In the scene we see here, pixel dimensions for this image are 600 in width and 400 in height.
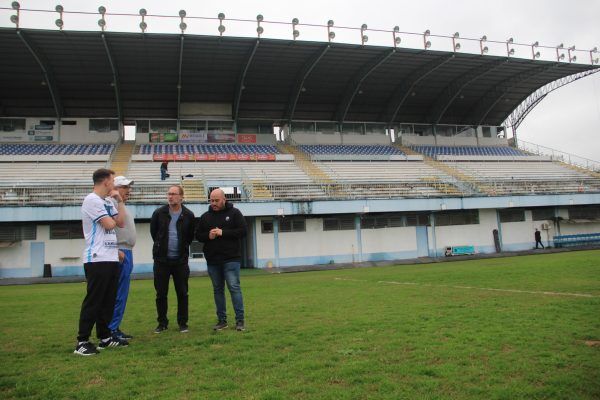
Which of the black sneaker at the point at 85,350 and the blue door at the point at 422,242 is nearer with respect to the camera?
the black sneaker at the point at 85,350

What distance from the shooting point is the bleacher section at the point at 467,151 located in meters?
42.2

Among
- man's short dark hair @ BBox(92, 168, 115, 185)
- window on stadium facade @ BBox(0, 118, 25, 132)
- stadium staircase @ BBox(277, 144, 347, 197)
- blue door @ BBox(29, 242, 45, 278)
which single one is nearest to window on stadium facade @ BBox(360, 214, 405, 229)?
stadium staircase @ BBox(277, 144, 347, 197)

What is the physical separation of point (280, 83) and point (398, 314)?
31.8 m

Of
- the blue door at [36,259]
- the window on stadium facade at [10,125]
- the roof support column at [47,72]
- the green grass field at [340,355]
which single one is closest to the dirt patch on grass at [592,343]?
the green grass field at [340,355]

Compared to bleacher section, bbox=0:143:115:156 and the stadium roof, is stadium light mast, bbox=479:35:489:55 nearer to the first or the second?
the stadium roof

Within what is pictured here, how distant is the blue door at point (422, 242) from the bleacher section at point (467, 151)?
524 inches

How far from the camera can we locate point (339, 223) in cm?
→ 2808

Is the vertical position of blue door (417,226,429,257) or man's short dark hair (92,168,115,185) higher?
man's short dark hair (92,168,115,185)

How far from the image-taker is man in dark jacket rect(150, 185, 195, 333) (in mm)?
6562

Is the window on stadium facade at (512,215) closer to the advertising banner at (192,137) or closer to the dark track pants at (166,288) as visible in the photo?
the advertising banner at (192,137)

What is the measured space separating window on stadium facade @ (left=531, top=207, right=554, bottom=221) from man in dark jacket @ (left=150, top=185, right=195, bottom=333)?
104 feet

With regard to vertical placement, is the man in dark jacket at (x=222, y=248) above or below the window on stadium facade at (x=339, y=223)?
below

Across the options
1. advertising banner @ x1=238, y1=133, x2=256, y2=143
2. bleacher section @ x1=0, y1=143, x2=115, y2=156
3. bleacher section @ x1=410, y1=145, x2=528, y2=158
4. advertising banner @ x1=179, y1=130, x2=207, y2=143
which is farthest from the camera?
bleacher section @ x1=410, y1=145, x2=528, y2=158

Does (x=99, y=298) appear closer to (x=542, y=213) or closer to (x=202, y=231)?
(x=202, y=231)
